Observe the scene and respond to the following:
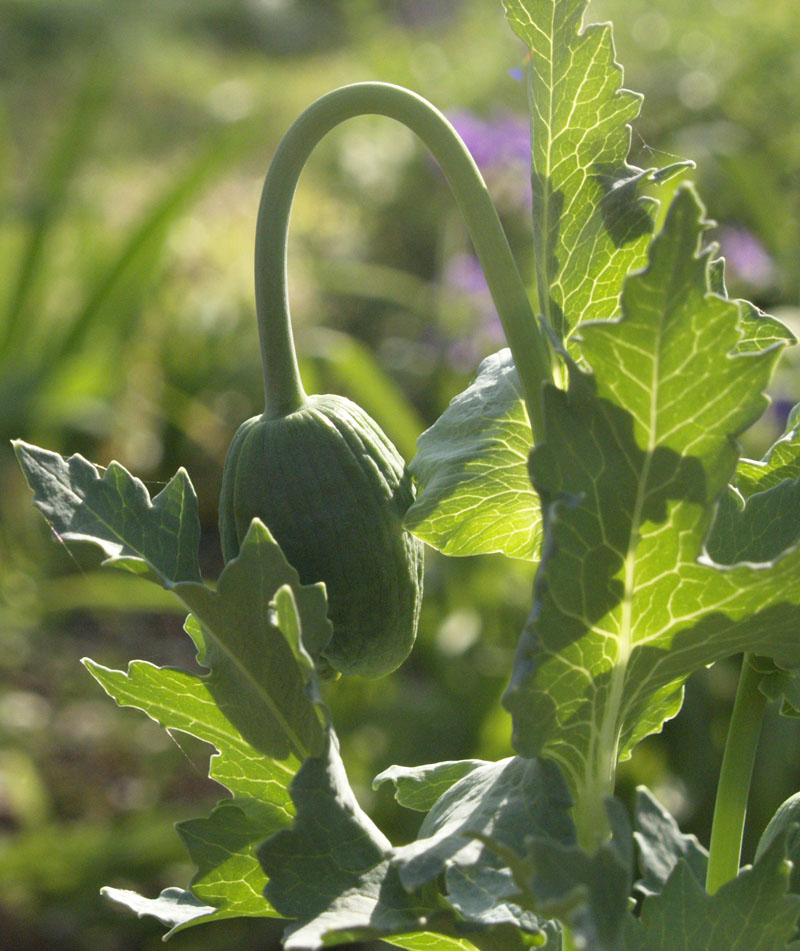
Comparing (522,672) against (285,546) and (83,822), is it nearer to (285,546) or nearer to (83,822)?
(285,546)

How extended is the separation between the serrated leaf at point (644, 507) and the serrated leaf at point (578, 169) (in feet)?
0.34

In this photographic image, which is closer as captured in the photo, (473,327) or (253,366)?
(473,327)

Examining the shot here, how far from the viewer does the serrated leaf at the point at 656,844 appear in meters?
0.47

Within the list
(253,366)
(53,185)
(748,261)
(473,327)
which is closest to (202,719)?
(748,261)

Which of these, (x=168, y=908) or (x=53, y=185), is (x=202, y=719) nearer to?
(x=168, y=908)

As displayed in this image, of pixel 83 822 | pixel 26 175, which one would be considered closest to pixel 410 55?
pixel 26 175

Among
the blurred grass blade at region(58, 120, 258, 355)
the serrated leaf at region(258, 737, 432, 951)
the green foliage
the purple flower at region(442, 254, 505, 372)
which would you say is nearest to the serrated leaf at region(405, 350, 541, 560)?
the green foliage

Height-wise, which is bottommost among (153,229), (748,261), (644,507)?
(153,229)

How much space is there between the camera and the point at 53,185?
9.56 feet

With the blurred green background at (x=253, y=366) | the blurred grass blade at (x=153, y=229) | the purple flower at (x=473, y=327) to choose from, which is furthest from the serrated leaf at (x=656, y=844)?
the blurred grass blade at (x=153, y=229)

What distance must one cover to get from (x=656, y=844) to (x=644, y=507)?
0.17 metres

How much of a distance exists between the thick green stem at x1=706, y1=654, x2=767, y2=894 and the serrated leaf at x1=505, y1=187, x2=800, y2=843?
0.24 ft

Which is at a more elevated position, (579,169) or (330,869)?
(579,169)

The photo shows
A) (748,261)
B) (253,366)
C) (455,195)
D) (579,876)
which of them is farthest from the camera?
(253,366)
